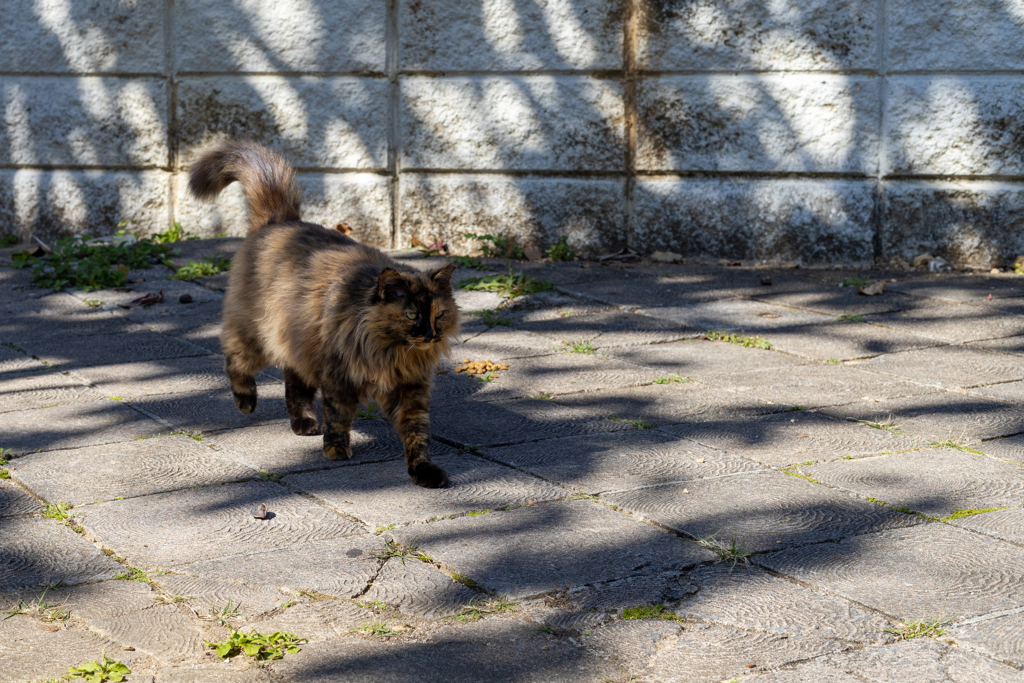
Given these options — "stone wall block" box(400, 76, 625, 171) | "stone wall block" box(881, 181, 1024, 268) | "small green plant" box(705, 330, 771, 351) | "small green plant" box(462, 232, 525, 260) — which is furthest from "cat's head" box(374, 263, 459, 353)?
"stone wall block" box(881, 181, 1024, 268)

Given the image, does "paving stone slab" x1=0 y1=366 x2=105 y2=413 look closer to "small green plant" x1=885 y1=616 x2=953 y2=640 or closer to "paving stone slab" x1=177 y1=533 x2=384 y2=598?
"paving stone slab" x1=177 y1=533 x2=384 y2=598

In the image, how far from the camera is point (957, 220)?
7.21m

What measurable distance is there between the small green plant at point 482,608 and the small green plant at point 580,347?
2.88 meters

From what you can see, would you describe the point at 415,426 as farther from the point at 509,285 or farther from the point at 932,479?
the point at 509,285

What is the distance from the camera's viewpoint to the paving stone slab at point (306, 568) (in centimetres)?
273

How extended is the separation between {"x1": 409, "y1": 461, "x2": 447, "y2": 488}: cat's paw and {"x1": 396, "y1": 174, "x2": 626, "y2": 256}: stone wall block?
172 inches

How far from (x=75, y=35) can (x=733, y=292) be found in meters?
5.22

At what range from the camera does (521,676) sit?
7.50 ft

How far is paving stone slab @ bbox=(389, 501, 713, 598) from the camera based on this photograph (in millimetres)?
2779

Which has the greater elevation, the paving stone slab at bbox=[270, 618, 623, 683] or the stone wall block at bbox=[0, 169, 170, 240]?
the stone wall block at bbox=[0, 169, 170, 240]

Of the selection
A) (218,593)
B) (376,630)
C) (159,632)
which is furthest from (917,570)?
(159,632)

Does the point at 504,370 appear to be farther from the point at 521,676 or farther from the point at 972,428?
the point at 521,676

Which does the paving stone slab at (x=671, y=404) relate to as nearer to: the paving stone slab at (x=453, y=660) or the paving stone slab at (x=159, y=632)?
the paving stone slab at (x=453, y=660)

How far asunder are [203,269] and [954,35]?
5362mm
